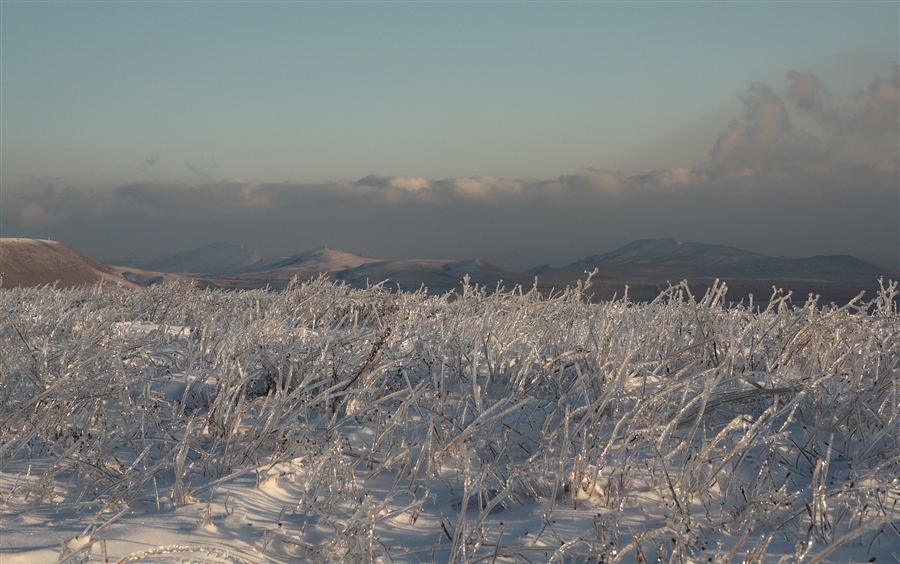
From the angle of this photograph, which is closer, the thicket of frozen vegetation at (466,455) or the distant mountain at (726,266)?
the thicket of frozen vegetation at (466,455)

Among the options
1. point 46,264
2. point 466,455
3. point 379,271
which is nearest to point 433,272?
point 379,271

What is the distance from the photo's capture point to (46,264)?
30.7 m

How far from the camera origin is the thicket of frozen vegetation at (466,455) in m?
2.22

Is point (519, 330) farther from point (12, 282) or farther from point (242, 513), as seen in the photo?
point (12, 282)

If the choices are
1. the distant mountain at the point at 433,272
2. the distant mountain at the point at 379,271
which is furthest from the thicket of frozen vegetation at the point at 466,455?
the distant mountain at the point at 433,272

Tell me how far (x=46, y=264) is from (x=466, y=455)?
33.5 metres

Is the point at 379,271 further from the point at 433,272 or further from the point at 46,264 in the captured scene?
A: the point at 46,264

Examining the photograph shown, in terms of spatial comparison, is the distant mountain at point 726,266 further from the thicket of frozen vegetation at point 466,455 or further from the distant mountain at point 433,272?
the thicket of frozen vegetation at point 466,455

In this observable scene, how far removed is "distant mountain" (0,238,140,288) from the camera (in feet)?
94.9

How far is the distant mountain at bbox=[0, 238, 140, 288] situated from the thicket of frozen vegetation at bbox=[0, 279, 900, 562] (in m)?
27.0

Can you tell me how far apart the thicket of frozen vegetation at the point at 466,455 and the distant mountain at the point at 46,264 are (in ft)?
88.6

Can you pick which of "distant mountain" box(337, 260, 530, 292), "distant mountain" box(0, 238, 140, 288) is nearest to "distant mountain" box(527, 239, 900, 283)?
"distant mountain" box(337, 260, 530, 292)

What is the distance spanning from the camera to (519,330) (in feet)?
15.2

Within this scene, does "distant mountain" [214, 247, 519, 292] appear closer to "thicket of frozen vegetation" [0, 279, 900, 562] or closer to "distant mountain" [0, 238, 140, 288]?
"distant mountain" [0, 238, 140, 288]
